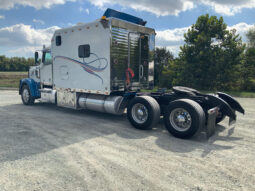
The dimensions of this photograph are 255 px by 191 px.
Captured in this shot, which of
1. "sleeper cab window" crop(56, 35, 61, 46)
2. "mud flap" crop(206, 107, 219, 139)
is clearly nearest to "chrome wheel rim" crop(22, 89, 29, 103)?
"sleeper cab window" crop(56, 35, 61, 46)

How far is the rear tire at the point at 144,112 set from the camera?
6414mm

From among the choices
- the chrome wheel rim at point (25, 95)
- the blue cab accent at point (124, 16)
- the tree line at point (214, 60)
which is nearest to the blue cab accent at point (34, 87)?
the chrome wheel rim at point (25, 95)

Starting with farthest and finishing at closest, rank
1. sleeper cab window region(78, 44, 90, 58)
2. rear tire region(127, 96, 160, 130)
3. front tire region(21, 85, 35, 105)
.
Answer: front tire region(21, 85, 35, 105) < sleeper cab window region(78, 44, 90, 58) < rear tire region(127, 96, 160, 130)

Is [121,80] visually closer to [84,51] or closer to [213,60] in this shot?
[84,51]

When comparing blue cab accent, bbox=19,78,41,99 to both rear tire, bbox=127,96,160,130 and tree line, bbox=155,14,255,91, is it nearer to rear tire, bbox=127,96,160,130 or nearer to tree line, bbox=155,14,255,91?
rear tire, bbox=127,96,160,130

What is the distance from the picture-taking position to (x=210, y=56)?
21469mm

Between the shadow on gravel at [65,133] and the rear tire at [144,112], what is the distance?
9.2 inches

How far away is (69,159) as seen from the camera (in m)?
4.38

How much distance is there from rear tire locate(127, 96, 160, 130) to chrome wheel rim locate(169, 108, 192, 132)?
635 mm

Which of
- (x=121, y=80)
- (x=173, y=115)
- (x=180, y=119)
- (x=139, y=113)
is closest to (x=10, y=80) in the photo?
(x=121, y=80)

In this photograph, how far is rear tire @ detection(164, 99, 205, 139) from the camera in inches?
Result: 216

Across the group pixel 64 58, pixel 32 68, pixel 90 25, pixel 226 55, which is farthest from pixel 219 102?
pixel 226 55

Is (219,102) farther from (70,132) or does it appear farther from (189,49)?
(189,49)

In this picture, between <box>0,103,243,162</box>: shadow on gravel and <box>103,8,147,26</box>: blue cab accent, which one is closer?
<box>0,103,243,162</box>: shadow on gravel
